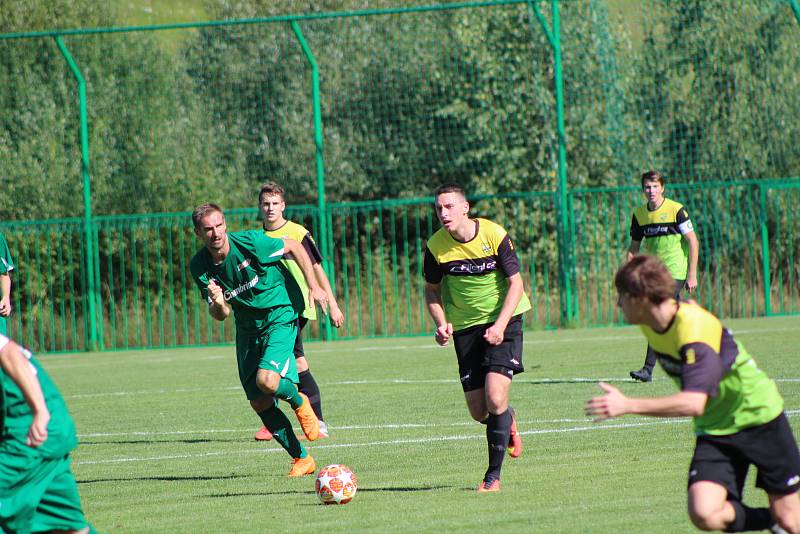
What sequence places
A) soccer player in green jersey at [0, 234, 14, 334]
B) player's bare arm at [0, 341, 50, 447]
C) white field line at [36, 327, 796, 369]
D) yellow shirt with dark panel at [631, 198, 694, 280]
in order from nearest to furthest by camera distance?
player's bare arm at [0, 341, 50, 447] < soccer player in green jersey at [0, 234, 14, 334] < yellow shirt with dark panel at [631, 198, 694, 280] < white field line at [36, 327, 796, 369]

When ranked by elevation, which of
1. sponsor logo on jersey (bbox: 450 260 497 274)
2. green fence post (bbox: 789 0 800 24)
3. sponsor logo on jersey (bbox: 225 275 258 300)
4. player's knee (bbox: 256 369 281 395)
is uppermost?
green fence post (bbox: 789 0 800 24)

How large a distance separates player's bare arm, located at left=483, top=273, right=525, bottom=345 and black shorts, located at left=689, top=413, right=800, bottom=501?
240cm

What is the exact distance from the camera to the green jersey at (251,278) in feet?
28.3

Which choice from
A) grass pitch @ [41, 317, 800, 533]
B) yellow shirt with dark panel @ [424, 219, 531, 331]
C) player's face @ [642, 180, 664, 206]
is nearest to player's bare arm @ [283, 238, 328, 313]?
grass pitch @ [41, 317, 800, 533]

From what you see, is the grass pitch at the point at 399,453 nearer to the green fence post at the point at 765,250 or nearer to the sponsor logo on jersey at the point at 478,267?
the sponsor logo on jersey at the point at 478,267

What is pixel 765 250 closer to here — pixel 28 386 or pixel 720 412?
pixel 720 412

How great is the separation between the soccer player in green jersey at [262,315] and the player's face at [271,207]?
145cm

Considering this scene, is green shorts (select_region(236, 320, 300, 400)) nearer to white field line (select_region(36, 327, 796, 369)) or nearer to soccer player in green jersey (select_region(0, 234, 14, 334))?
soccer player in green jersey (select_region(0, 234, 14, 334))

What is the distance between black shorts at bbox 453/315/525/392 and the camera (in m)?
7.70

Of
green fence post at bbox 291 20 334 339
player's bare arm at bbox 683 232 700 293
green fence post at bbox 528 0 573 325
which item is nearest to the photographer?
player's bare arm at bbox 683 232 700 293

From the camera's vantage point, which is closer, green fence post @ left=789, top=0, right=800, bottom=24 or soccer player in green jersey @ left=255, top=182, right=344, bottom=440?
soccer player in green jersey @ left=255, top=182, right=344, bottom=440

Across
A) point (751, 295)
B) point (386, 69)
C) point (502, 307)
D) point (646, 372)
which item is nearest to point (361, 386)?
point (646, 372)

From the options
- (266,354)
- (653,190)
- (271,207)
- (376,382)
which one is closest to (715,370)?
(266,354)

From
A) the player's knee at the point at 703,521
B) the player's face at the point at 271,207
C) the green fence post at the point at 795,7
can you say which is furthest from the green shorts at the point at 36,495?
the green fence post at the point at 795,7
